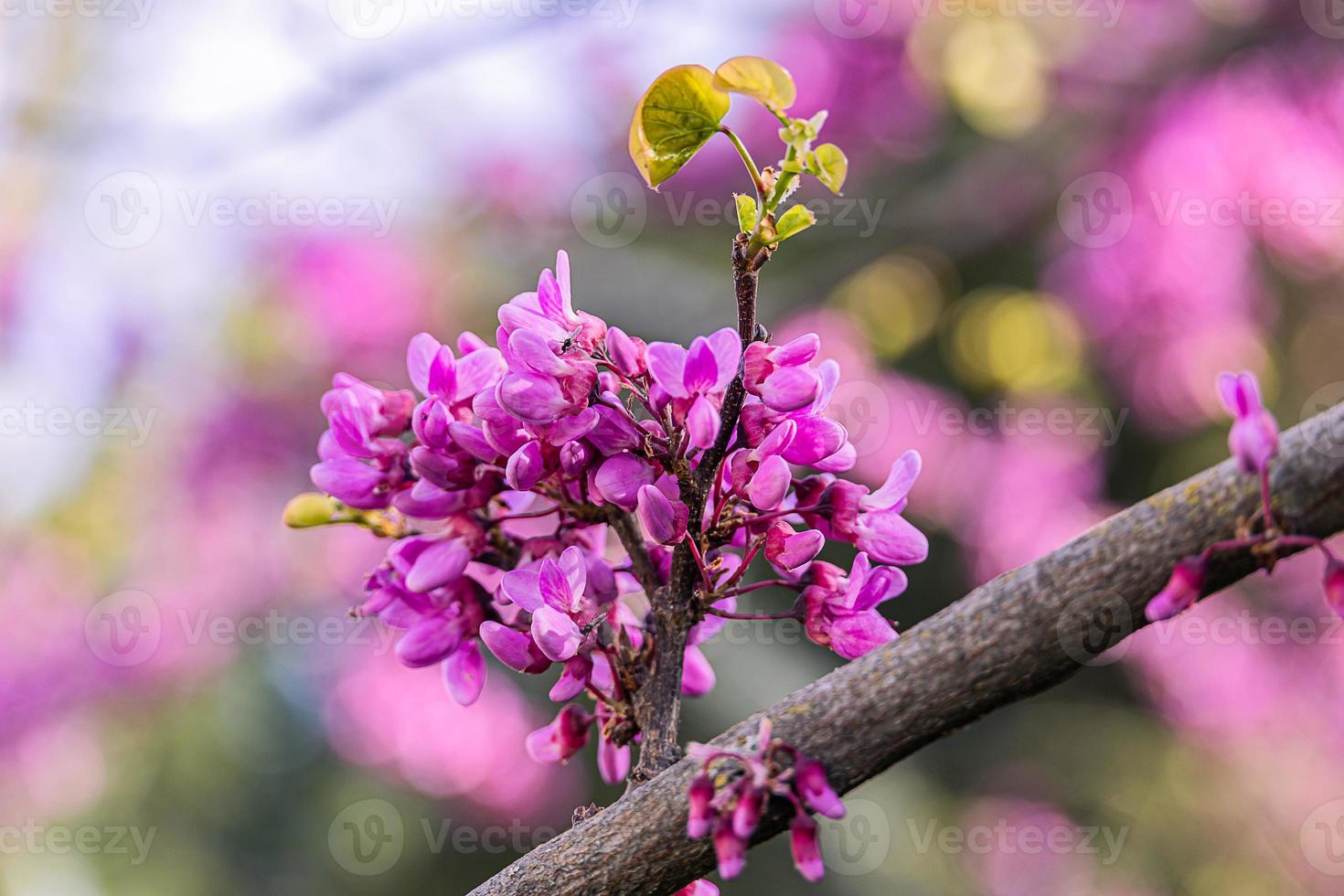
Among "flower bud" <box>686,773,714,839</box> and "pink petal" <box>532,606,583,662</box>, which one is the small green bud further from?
"flower bud" <box>686,773,714,839</box>

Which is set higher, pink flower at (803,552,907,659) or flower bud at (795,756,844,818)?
pink flower at (803,552,907,659)

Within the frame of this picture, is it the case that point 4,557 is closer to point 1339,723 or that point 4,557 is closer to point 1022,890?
point 1022,890

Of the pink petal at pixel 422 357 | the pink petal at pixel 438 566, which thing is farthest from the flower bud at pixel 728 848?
the pink petal at pixel 422 357

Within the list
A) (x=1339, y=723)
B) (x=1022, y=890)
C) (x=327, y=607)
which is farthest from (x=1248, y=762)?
(x=327, y=607)

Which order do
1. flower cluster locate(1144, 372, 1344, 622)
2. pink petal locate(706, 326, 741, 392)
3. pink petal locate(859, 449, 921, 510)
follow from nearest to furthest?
flower cluster locate(1144, 372, 1344, 622) < pink petal locate(706, 326, 741, 392) < pink petal locate(859, 449, 921, 510)

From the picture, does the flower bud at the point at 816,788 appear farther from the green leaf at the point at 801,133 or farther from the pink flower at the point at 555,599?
the green leaf at the point at 801,133

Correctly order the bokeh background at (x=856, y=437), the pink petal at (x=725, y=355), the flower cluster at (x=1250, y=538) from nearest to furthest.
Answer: the flower cluster at (x=1250, y=538), the pink petal at (x=725, y=355), the bokeh background at (x=856, y=437)

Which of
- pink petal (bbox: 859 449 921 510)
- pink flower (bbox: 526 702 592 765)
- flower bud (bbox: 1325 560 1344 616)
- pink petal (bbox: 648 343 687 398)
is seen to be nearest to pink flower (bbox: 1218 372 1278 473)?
flower bud (bbox: 1325 560 1344 616)
